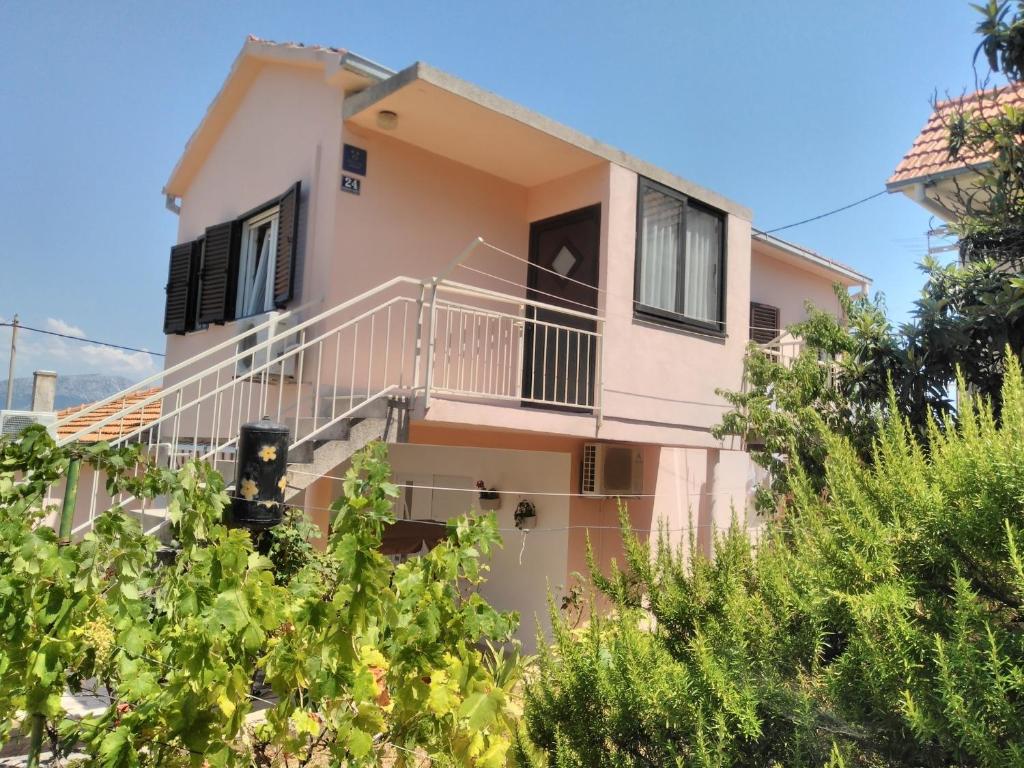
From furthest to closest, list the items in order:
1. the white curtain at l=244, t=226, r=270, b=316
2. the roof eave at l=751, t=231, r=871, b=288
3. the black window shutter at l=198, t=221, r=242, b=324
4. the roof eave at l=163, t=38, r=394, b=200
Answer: the roof eave at l=751, t=231, r=871, b=288 → the black window shutter at l=198, t=221, r=242, b=324 → the white curtain at l=244, t=226, r=270, b=316 → the roof eave at l=163, t=38, r=394, b=200

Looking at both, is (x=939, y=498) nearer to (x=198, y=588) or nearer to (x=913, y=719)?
(x=913, y=719)

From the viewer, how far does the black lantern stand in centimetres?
433

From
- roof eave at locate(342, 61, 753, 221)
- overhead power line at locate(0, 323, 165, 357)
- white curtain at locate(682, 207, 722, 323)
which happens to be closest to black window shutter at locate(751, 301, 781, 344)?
white curtain at locate(682, 207, 722, 323)

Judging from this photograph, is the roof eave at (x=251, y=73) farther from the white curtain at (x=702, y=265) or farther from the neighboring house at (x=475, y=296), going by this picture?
the white curtain at (x=702, y=265)

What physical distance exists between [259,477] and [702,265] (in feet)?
20.4

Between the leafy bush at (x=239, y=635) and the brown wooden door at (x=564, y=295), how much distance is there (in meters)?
5.01

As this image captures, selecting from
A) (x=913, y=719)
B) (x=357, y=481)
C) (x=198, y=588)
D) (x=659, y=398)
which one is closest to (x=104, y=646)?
(x=198, y=588)

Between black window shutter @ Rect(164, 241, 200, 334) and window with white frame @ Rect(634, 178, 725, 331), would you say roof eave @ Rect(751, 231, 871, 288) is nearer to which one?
window with white frame @ Rect(634, 178, 725, 331)

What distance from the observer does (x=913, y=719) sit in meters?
1.76

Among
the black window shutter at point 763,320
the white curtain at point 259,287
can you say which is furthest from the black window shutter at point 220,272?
the black window shutter at point 763,320

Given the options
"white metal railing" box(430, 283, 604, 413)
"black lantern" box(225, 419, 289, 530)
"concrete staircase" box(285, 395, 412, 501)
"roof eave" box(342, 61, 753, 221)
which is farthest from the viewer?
"white metal railing" box(430, 283, 604, 413)

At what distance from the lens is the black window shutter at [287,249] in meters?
7.33

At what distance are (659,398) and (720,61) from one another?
6.05 metres

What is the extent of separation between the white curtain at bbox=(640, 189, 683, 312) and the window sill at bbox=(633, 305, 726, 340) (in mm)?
115
